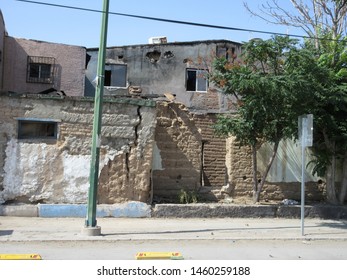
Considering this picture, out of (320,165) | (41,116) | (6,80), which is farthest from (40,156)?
(6,80)

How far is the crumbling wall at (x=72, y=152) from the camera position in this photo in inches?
481

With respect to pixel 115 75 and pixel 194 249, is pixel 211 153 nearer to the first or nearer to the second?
pixel 194 249

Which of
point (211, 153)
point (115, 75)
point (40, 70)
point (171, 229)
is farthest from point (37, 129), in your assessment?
point (115, 75)

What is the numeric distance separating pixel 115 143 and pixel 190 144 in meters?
2.60

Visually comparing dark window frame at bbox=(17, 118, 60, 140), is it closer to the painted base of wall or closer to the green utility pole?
the painted base of wall

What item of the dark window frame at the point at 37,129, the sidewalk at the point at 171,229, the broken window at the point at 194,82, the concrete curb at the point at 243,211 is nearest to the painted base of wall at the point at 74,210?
the sidewalk at the point at 171,229

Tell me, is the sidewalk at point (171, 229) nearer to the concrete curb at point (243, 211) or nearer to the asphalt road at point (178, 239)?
the asphalt road at point (178, 239)

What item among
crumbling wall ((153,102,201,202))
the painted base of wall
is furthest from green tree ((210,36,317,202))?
the painted base of wall

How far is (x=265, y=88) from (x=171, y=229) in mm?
4380

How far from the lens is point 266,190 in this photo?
14602 millimetres

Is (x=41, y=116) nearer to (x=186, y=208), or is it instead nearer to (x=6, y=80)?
(x=186, y=208)

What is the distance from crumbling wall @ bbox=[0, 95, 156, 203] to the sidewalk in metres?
0.84

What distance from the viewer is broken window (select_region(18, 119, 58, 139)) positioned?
40.8 ft

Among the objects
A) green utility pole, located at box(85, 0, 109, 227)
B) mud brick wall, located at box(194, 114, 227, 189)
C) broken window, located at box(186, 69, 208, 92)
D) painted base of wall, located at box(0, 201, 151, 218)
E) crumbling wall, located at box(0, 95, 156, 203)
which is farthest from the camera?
broken window, located at box(186, 69, 208, 92)
